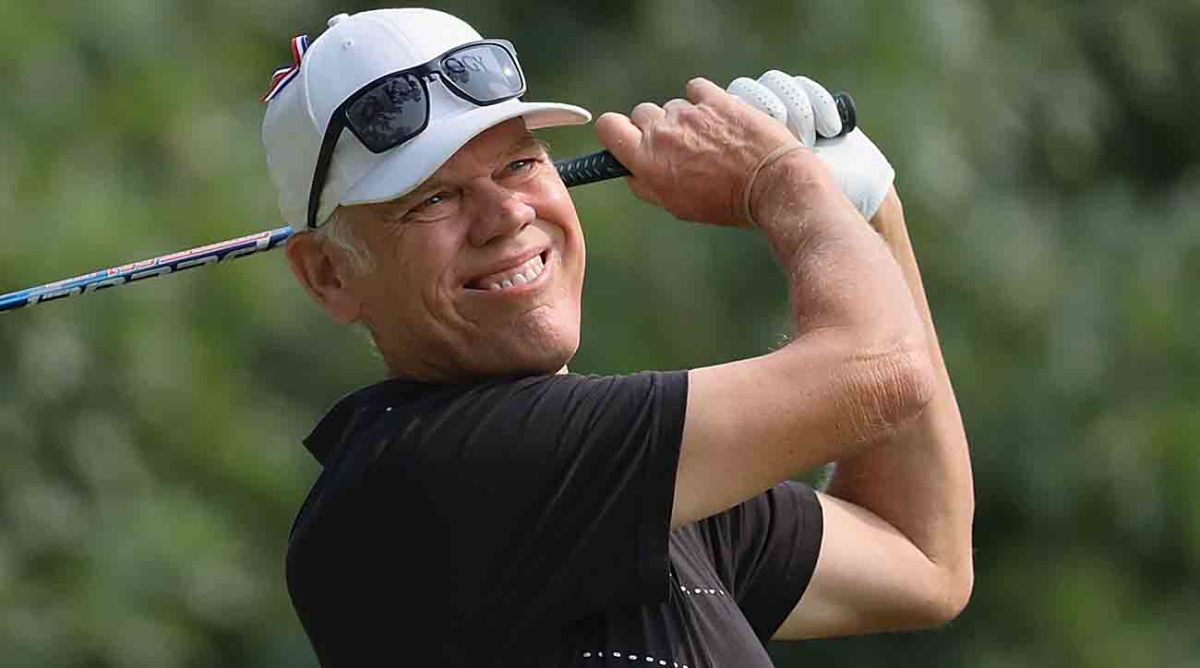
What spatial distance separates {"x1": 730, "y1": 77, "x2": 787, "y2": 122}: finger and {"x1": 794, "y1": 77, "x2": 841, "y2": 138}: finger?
7 centimetres

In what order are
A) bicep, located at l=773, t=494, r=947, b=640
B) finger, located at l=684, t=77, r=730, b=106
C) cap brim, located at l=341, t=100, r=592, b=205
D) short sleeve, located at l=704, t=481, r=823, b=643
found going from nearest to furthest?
cap brim, located at l=341, t=100, r=592, b=205 < finger, located at l=684, t=77, r=730, b=106 < short sleeve, located at l=704, t=481, r=823, b=643 < bicep, located at l=773, t=494, r=947, b=640

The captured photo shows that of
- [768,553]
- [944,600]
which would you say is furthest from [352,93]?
[944,600]

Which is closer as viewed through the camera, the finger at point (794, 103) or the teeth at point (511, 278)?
the teeth at point (511, 278)

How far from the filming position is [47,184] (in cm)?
645

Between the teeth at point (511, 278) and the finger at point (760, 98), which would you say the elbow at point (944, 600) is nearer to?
the finger at point (760, 98)

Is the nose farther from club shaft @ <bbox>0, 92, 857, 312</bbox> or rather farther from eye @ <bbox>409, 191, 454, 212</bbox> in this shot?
club shaft @ <bbox>0, 92, 857, 312</bbox>

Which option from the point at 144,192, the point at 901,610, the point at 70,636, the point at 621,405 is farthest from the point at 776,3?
the point at 621,405

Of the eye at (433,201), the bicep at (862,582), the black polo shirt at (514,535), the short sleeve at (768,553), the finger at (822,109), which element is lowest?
the bicep at (862,582)

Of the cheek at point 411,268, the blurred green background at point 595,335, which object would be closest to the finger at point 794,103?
the cheek at point 411,268

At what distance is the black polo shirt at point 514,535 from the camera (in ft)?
9.87

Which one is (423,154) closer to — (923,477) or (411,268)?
(411,268)

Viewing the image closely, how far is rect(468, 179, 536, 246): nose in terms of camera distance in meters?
3.15

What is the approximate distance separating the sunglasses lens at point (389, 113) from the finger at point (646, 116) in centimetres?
34

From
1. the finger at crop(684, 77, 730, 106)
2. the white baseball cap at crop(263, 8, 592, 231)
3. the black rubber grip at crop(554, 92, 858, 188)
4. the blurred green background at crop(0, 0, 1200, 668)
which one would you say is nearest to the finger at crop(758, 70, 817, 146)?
the finger at crop(684, 77, 730, 106)
